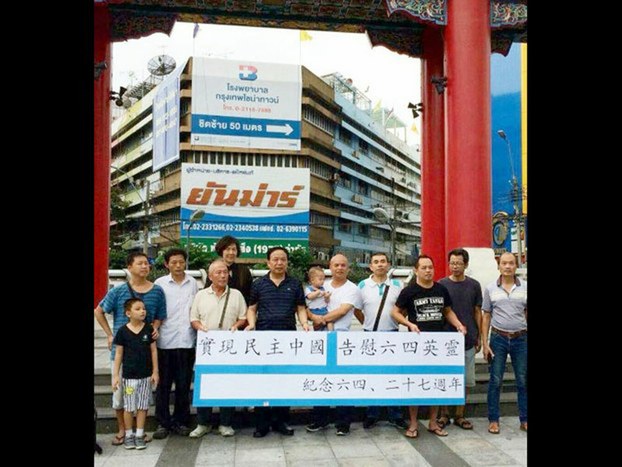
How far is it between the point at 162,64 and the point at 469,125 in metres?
35.4

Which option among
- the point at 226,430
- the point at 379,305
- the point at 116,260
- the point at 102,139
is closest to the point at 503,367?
the point at 379,305

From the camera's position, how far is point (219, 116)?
3284 cm

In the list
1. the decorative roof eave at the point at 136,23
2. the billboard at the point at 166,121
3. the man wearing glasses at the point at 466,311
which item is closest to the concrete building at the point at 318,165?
the billboard at the point at 166,121

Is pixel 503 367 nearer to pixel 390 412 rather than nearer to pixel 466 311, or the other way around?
pixel 466 311

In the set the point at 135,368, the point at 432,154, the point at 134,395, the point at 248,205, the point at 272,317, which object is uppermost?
the point at 248,205

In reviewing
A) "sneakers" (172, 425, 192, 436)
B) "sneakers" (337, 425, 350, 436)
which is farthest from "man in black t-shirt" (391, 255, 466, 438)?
"sneakers" (172, 425, 192, 436)

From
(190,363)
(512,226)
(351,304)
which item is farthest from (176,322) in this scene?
A: (512,226)

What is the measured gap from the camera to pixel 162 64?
38.2m

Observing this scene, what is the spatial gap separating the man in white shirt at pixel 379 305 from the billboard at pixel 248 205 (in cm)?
2590

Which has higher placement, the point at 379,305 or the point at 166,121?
the point at 166,121
